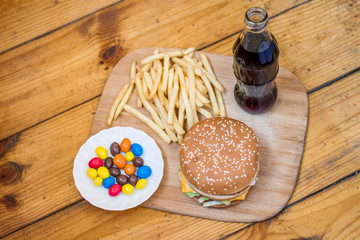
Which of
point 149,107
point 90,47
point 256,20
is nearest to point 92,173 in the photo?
point 149,107

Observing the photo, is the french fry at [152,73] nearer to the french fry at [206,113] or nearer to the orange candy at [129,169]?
the french fry at [206,113]

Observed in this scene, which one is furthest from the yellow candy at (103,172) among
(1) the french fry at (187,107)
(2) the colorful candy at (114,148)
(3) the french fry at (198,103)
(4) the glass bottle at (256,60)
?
(4) the glass bottle at (256,60)

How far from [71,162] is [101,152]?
0.96 ft

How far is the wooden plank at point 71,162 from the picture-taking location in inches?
104

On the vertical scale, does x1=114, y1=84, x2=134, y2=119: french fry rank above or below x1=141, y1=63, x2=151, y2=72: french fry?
below

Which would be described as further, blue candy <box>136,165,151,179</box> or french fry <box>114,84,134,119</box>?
french fry <box>114,84,134,119</box>

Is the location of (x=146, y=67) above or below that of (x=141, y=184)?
above

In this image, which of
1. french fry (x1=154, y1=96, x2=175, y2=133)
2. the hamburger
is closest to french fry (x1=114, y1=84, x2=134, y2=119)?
french fry (x1=154, y1=96, x2=175, y2=133)

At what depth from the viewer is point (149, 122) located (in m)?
2.73

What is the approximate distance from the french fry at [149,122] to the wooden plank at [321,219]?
0.75m

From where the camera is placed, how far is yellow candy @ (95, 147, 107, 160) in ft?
8.80

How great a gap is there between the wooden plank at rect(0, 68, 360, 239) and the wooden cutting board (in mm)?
67

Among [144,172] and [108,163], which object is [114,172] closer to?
[108,163]

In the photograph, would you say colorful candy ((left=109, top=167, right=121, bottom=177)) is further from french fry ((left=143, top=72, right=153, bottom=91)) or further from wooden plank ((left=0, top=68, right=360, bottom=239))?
french fry ((left=143, top=72, right=153, bottom=91))
